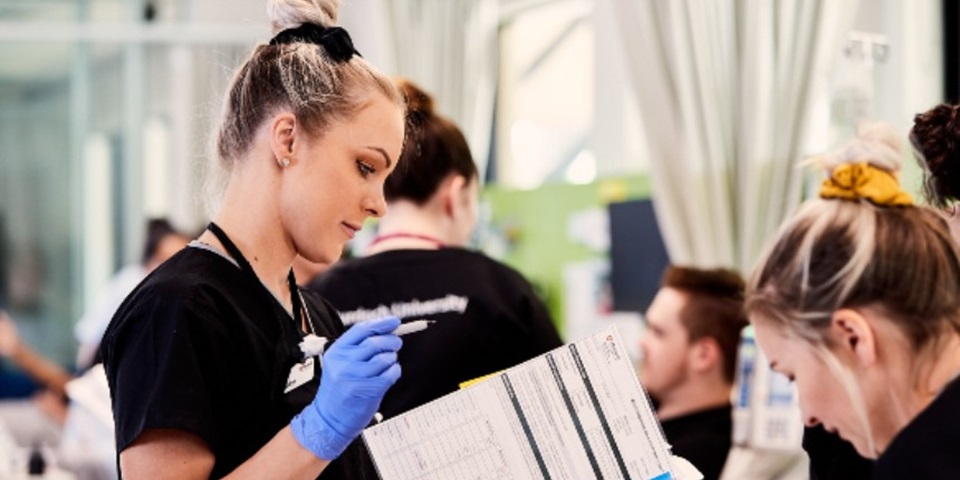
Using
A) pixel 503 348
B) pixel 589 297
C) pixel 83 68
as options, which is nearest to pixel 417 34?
pixel 589 297

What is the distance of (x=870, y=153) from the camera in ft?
5.49

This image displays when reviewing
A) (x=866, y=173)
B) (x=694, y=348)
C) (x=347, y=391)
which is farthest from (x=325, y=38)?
(x=694, y=348)

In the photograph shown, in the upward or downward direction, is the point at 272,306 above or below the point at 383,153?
below

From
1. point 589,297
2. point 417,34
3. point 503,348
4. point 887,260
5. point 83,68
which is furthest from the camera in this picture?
point 83,68

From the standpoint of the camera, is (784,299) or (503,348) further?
(503,348)

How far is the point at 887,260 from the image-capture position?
1.51m

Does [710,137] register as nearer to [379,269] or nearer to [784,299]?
[379,269]

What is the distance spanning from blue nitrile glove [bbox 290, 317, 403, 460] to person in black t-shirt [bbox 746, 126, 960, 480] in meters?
0.45

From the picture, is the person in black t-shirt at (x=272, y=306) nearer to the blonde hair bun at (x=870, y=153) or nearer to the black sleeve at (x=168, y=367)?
the black sleeve at (x=168, y=367)

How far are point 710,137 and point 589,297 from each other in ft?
5.61

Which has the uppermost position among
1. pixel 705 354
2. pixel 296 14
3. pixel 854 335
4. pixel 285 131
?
pixel 296 14

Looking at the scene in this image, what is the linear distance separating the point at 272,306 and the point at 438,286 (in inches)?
32.8

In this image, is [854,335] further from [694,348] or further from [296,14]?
[694,348]

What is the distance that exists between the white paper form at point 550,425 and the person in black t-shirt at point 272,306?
3.6 inches
